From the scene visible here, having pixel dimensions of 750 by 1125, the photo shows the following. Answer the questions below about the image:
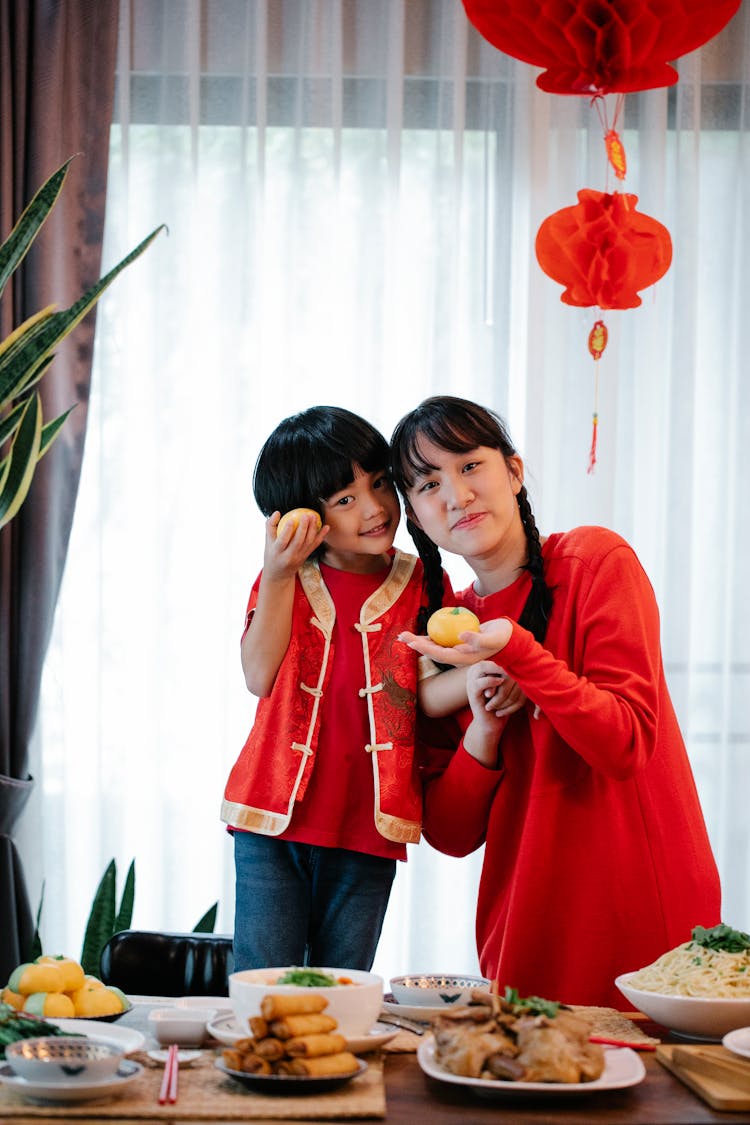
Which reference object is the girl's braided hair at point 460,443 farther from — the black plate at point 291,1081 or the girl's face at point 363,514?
the black plate at point 291,1081

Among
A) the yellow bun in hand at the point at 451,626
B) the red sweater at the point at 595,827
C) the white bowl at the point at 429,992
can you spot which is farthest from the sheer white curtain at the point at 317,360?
the white bowl at the point at 429,992

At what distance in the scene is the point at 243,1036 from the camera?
118 cm

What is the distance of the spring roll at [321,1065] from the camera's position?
105cm

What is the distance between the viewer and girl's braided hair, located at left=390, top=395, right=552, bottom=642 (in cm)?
176

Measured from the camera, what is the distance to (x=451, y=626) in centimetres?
160

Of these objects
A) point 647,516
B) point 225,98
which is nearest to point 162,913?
point 647,516

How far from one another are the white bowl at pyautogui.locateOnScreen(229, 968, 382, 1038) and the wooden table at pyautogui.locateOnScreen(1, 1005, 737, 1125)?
0.20 ft

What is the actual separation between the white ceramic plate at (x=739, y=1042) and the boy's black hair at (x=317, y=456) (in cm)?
98

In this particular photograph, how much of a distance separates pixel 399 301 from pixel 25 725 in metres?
1.56

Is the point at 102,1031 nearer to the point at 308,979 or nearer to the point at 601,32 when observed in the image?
the point at 308,979

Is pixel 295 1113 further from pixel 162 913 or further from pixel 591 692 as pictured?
pixel 162 913

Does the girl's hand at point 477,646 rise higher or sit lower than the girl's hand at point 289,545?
lower

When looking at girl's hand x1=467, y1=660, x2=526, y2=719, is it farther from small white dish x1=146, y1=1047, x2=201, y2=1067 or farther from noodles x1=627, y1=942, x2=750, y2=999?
small white dish x1=146, y1=1047, x2=201, y2=1067

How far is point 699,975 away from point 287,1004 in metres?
0.48
